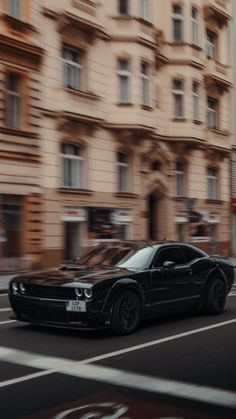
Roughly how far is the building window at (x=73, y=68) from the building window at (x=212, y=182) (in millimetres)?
10669

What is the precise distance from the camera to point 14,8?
67.1 ft

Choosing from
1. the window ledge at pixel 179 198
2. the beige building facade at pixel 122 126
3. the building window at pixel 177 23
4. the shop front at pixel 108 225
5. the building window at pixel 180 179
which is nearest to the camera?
the beige building facade at pixel 122 126

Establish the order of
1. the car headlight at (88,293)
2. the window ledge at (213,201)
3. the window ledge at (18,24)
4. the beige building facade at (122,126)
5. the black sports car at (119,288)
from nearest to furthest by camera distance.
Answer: the car headlight at (88,293) → the black sports car at (119,288) → the window ledge at (18,24) → the beige building facade at (122,126) → the window ledge at (213,201)

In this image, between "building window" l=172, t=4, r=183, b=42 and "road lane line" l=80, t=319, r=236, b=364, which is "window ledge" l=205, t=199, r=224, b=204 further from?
"road lane line" l=80, t=319, r=236, b=364

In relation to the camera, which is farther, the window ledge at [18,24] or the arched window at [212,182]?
the arched window at [212,182]

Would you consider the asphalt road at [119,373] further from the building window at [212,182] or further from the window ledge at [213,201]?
the building window at [212,182]

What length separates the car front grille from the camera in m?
Answer: 8.44

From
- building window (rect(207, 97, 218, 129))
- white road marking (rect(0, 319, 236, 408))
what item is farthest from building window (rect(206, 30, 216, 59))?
white road marking (rect(0, 319, 236, 408))

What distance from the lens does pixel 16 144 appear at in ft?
66.3

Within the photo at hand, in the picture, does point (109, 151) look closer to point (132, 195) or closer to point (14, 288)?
point (132, 195)

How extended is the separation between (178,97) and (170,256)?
1943 cm

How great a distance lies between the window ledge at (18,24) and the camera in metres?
19.9

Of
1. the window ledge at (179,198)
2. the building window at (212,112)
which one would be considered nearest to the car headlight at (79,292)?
the window ledge at (179,198)

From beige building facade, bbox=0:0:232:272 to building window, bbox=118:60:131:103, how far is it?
0.04 m
